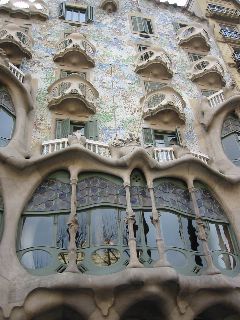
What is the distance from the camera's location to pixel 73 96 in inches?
586

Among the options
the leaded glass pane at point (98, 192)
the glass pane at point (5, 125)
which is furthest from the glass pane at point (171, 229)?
the glass pane at point (5, 125)

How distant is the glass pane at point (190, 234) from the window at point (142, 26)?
12.1 m

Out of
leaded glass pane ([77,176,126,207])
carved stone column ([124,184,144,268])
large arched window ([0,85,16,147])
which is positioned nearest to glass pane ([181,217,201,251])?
carved stone column ([124,184,144,268])

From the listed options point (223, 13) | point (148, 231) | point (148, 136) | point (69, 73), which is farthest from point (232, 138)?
point (223, 13)

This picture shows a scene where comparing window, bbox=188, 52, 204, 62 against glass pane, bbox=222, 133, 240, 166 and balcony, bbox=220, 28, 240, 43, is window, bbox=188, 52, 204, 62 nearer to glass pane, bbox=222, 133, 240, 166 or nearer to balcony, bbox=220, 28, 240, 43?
balcony, bbox=220, 28, 240, 43

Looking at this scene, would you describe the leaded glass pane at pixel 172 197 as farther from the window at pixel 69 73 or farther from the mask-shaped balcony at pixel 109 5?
the mask-shaped balcony at pixel 109 5

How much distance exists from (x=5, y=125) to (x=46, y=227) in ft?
13.8

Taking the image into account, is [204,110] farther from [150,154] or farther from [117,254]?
[117,254]

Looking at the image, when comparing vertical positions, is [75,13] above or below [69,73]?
above

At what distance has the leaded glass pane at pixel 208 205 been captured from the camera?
12.6 m

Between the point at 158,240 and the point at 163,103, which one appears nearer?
the point at 158,240

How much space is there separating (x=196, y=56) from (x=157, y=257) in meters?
12.8

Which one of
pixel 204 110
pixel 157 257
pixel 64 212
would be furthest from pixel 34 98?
pixel 157 257

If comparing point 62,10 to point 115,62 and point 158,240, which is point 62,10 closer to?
point 115,62
